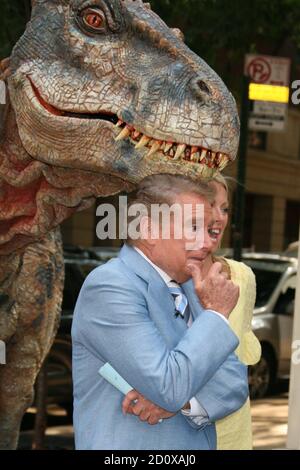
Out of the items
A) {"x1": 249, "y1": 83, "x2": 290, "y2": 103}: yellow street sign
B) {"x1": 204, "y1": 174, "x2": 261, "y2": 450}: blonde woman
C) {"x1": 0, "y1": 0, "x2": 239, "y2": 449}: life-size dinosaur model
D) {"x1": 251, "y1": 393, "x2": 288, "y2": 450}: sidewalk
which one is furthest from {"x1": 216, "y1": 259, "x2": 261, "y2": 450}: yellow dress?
{"x1": 249, "y1": 83, "x2": 290, "y2": 103}: yellow street sign

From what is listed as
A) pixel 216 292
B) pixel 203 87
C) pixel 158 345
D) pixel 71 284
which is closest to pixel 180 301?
pixel 216 292

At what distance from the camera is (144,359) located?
8.70ft

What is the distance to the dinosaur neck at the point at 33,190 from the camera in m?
3.61

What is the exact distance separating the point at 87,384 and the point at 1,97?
1.38 meters

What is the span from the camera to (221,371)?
2.79 m

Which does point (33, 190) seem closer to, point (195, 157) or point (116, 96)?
point (116, 96)

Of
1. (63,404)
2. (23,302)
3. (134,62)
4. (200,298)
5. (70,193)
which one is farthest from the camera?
(63,404)

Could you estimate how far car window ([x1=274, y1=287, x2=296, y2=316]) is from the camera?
1182cm

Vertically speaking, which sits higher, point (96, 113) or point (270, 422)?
point (96, 113)

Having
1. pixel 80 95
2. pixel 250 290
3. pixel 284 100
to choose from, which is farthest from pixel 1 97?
pixel 284 100

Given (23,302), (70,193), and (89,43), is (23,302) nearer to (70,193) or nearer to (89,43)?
(70,193)

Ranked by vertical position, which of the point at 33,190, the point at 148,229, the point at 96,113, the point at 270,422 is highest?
the point at 96,113

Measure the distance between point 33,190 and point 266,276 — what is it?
8614 mm

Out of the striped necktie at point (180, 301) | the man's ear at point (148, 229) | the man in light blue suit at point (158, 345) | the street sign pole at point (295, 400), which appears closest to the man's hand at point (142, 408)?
the man in light blue suit at point (158, 345)
